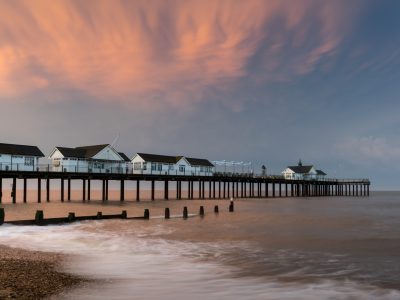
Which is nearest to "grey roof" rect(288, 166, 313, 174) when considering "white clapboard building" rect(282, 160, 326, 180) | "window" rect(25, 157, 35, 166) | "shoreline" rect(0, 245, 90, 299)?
"white clapboard building" rect(282, 160, 326, 180)

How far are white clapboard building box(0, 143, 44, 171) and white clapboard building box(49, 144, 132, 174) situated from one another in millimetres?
3955

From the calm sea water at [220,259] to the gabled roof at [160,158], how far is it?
42.5 metres

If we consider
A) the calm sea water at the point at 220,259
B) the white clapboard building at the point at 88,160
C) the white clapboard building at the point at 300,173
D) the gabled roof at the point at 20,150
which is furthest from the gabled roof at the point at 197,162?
the calm sea water at the point at 220,259

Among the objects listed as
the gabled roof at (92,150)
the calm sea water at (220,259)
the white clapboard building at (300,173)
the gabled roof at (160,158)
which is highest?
the gabled roof at (92,150)

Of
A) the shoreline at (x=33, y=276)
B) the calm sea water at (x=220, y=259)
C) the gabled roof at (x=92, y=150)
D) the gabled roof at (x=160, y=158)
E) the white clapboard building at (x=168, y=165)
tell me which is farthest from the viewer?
the gabled roof at (x=160, y=158)

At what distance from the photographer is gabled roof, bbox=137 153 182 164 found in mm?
75250

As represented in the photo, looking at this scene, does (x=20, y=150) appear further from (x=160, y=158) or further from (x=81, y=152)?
(x=160, y=158)

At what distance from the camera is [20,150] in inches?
2328

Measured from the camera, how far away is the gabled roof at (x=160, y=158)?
247 ft

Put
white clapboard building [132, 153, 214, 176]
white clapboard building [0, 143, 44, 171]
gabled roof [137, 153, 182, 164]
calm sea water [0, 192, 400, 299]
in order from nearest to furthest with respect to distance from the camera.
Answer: calm sea water [0, 192, 400, 299] → white clapboard building [0, 143, 44, 171] → white clapboard building [132, 153, 214, 176] → gabled roof [137, 153, 182, 164]

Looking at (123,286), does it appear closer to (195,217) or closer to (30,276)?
(30,276)

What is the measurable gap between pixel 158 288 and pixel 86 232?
14.3 meters

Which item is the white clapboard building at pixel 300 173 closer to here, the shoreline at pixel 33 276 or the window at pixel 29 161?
the window at pixel 29 161

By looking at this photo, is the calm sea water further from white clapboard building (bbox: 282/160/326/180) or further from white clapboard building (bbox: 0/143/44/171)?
white clapboard building (bbox: 282/160/326/180)
